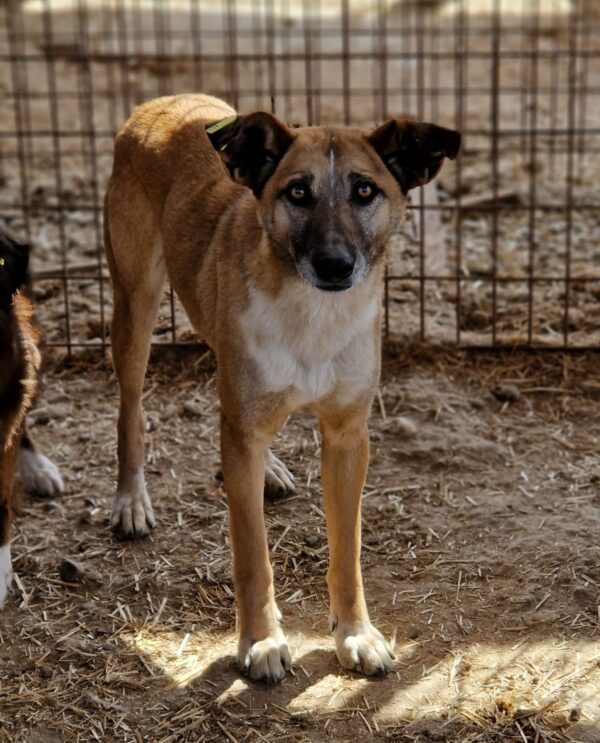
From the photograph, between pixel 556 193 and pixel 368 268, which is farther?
pixel 556 193

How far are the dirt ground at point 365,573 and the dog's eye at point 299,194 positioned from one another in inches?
61.4

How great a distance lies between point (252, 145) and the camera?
3.60 metres

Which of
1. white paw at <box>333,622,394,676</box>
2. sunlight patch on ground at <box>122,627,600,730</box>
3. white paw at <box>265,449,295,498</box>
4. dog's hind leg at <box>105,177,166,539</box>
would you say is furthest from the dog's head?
white paw at <box>265,449,295,498</box>

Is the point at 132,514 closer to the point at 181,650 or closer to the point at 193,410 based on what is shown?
the point at 181,650

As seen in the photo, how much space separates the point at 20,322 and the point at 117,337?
1.68ft

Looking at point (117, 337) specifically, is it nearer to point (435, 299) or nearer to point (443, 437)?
point (443, 437)

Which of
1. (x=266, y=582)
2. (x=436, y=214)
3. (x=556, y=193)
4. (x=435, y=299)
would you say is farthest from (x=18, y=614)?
(x=556, y=193)

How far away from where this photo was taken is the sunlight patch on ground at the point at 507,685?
365 centimetres

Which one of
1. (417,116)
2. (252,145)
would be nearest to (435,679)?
(252,145)

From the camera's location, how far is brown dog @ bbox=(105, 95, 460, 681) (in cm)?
350

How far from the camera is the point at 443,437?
5480mm

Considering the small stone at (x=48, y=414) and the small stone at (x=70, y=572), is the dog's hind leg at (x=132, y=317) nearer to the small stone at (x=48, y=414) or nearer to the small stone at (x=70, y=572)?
the small stone at (x=70, y=572)

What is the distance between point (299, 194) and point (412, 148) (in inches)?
15.7

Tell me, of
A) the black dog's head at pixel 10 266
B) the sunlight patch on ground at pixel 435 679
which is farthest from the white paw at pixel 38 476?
the black dog's head at pixel 10 266
